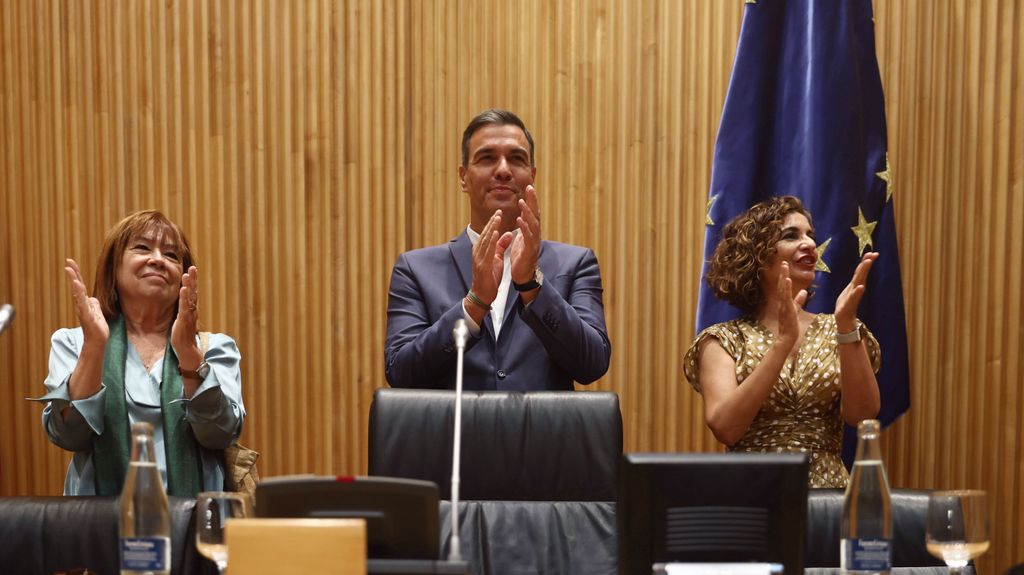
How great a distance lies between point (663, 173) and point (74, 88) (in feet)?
6.32

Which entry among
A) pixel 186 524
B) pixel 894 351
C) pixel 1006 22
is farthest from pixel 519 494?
pixel 1006 22

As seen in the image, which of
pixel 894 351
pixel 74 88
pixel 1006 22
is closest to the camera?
pixel 894 351

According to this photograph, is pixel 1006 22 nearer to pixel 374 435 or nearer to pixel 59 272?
pixel 374 435

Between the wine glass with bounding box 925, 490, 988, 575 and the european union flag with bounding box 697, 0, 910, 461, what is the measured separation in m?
1.43

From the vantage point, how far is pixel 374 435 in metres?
2.10

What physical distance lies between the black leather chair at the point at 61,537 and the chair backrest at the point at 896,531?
1169 mm

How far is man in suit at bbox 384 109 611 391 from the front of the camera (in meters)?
2.33

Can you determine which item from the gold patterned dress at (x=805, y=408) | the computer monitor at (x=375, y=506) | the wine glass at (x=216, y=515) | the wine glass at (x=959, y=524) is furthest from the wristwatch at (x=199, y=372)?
the wine glass at (x=959, y=524)

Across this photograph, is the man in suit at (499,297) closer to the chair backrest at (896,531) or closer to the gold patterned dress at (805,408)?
the gold patterned dress at (805,408)

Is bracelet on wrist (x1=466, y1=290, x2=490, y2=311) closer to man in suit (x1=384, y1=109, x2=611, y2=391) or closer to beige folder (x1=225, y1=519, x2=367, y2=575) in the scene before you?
man in suit (x1=384, y1=109, x2=611, y2=391)

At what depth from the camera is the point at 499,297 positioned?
2.52 m

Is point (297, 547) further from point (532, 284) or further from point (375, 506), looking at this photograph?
point (532, 284)

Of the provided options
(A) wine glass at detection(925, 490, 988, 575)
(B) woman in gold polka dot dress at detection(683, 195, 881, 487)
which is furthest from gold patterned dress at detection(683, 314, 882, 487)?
(A) wine glass at detection(925, 490, 988, 575)

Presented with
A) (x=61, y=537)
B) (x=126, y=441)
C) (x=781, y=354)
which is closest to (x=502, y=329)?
(x=781, y=354)
